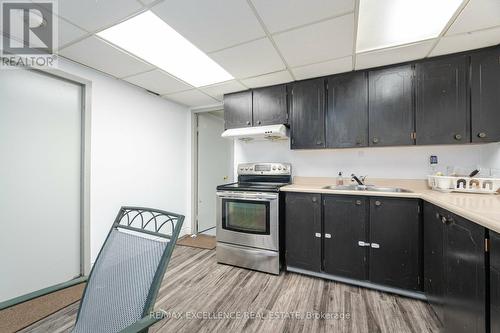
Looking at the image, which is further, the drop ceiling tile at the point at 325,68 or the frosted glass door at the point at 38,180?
the drop ceiling tile at the point at 325,68

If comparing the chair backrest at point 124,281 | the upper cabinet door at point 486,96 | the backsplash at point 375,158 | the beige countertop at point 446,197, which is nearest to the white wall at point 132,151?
the backsplash at point 375,158

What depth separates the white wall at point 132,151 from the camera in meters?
2.35

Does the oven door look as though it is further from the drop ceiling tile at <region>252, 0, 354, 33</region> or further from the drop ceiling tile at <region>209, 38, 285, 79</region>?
the drop ceiling tile at <region>252, 0, 354, 33</region>

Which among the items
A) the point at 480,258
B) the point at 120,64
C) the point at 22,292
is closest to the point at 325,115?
the point at 480,258

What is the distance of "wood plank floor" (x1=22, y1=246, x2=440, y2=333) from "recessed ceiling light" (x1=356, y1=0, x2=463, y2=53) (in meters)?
2.34

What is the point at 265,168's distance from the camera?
115 inches

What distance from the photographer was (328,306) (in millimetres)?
1812

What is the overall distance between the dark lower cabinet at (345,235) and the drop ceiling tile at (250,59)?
1.54 m

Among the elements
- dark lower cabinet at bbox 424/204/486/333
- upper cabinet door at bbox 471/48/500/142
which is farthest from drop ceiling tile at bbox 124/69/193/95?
upper cabinet door at bbox 471/48/500/142

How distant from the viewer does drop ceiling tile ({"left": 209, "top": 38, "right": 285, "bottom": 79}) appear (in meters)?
1.88

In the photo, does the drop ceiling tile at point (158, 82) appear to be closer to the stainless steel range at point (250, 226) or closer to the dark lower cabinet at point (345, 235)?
the stainless steel range at point (250, 226)

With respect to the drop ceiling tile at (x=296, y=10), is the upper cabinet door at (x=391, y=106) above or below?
below

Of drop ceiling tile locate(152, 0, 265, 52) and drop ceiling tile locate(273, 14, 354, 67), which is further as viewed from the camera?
drop ceiling tile locate(273, 14, 354, 67)

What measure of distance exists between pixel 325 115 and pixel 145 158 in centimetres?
250
